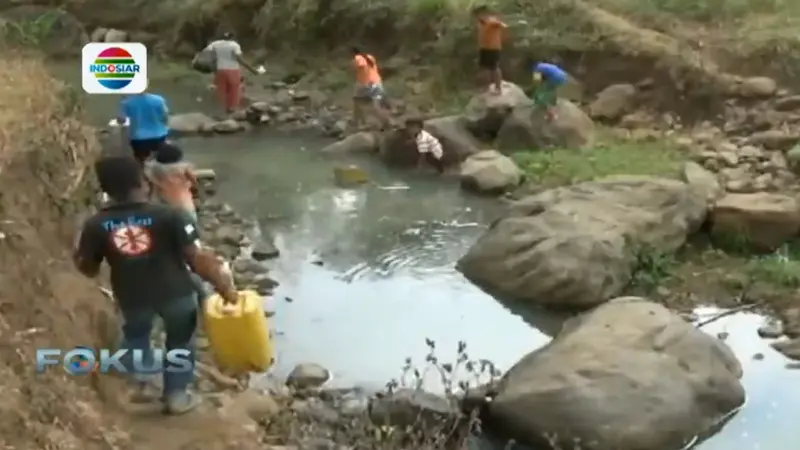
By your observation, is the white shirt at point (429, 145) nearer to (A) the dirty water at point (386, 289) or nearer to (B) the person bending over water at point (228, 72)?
(A) the dirty water at point (386, 289)

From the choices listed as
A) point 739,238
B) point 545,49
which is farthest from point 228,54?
point 739,238

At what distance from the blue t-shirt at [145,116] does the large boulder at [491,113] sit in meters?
3.96

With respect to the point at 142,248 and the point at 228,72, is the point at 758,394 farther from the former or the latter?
the point at 228,72

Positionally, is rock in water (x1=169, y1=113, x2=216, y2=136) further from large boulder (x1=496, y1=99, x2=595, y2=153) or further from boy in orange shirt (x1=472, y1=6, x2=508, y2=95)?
large boulder (x1=496, y1=99, x2=595, y2=153)

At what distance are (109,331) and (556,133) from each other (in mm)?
5465

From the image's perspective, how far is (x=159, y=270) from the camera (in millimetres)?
4301

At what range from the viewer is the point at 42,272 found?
4762 millimetres

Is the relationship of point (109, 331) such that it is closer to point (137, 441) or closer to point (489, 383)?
point (137, 441)

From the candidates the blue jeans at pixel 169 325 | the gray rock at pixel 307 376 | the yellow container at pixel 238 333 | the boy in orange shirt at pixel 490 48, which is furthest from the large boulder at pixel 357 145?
the blue jeans at pixel 169 325

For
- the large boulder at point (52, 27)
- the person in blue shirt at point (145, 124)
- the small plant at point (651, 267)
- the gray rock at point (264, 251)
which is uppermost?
the person in blue shirt at point (145, 124)

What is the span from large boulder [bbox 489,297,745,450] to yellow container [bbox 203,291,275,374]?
1096 mm

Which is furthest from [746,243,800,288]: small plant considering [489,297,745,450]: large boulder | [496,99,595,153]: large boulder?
[496,99,595,153]: large boulder

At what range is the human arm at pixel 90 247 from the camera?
417 centimetres

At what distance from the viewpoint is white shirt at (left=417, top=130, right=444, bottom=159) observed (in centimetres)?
955
